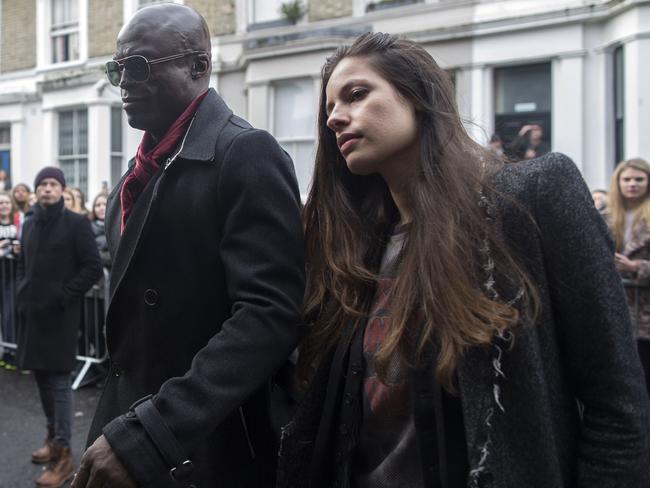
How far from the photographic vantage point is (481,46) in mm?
12367

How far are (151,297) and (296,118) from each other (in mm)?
13054

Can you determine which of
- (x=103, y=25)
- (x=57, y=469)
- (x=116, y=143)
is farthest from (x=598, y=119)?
(x=103, y=25)

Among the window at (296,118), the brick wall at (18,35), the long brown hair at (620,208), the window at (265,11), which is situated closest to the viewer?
the long brown hair at (620,208)

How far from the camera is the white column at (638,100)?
10.7 metres

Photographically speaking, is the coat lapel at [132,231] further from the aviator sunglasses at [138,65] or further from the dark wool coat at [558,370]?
the dark wool coat at [558,370]

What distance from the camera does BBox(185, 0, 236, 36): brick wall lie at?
1561cm

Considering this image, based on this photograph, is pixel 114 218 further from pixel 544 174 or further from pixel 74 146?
pixel 74 146

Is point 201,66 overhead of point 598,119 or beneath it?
beneath

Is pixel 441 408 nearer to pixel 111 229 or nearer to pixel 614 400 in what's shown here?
pixel 614 400

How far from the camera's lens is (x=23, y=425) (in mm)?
5992

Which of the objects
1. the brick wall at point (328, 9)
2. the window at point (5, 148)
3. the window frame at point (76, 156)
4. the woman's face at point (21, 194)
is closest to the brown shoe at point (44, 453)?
the woman's face at point (21, 194)

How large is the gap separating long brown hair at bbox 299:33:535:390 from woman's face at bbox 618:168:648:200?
3984 millimetres

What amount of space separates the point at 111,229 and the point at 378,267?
850 mm

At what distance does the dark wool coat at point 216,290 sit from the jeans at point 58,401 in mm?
3149
